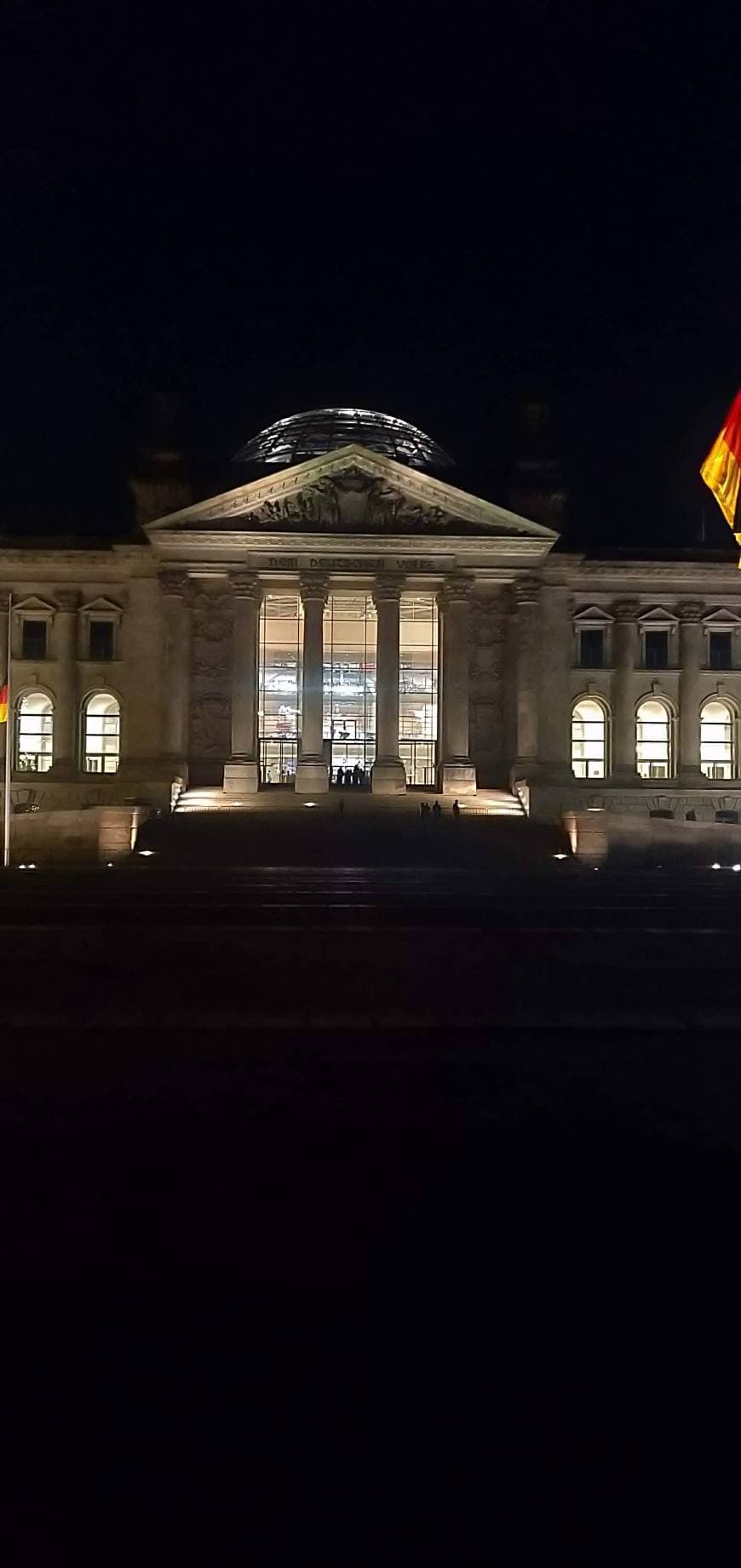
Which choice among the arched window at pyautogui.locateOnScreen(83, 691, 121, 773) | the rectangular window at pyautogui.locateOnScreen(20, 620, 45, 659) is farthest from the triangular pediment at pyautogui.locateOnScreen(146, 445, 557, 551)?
the arched window at pyautogui.locateOnScreen(83, 691, 121, 773)

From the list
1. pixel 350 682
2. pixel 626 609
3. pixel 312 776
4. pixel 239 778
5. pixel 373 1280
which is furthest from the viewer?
pixel 350 682

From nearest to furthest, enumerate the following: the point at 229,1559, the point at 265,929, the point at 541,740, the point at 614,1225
Result: the point at 229,1559 < the point at 614,1225 < the point at 265,929 < the point at 541,740

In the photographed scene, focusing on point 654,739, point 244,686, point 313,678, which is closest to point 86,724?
point 244,686

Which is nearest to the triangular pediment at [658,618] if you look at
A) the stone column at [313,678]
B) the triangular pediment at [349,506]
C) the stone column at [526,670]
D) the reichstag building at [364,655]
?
the reichstag building at [364,655]

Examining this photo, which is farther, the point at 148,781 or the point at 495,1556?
the point at 148,781

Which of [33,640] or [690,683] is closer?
[33,640]

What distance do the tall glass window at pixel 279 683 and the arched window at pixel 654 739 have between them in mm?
19431

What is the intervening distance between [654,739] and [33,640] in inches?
1379

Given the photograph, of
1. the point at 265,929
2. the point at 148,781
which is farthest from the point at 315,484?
the point at 265,929

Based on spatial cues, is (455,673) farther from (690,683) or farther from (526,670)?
(690,683)

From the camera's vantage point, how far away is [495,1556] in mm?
4262

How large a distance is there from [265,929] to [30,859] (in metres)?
26.9

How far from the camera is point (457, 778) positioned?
192ft

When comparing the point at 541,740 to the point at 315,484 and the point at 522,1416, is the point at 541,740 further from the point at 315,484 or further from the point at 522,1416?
the point at 522,1416
